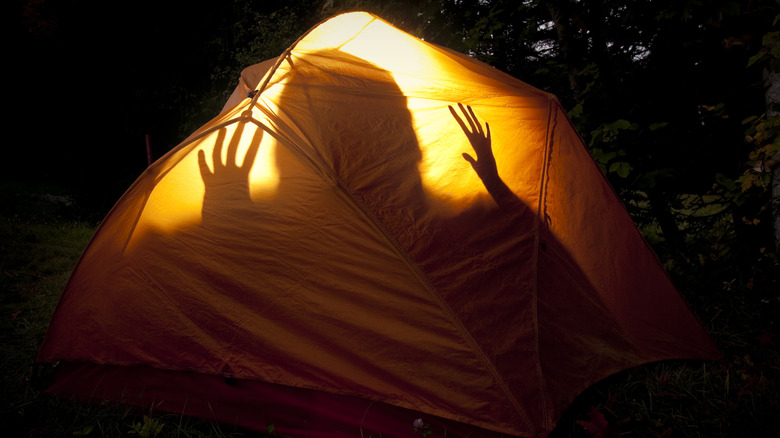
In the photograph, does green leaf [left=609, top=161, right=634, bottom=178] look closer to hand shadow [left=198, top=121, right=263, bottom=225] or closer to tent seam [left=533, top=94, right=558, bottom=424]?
tent seam [left=533, top=94, right=558, bottom=424]

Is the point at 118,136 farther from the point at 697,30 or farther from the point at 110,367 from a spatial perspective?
the point at 697,30

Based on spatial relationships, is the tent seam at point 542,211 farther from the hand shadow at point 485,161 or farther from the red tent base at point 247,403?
the red tent base at point 247,403

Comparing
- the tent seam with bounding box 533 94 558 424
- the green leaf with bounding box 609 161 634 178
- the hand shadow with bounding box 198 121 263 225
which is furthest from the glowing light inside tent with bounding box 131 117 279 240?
the green leaf with bounding box 609 161 634 178

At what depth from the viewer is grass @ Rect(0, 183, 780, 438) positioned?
6.24ft

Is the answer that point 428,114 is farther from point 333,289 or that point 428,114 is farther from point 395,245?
point 333,289

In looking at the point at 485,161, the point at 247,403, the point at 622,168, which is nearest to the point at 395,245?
the point at 485,161

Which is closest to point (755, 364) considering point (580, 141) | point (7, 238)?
point (580, 141)

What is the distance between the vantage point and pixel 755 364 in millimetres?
2318

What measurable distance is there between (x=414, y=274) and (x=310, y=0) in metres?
7.40

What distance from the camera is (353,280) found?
1.92m

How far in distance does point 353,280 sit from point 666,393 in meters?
1.68

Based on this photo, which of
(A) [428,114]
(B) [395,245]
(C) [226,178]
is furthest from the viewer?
(A) [428,114]

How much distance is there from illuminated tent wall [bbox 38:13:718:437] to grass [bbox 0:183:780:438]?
Result: 0.34ft

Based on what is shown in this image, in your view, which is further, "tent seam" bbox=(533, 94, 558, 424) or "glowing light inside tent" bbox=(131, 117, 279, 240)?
"glowing light inside tent" bbox=(131, 117, 279, 240)
